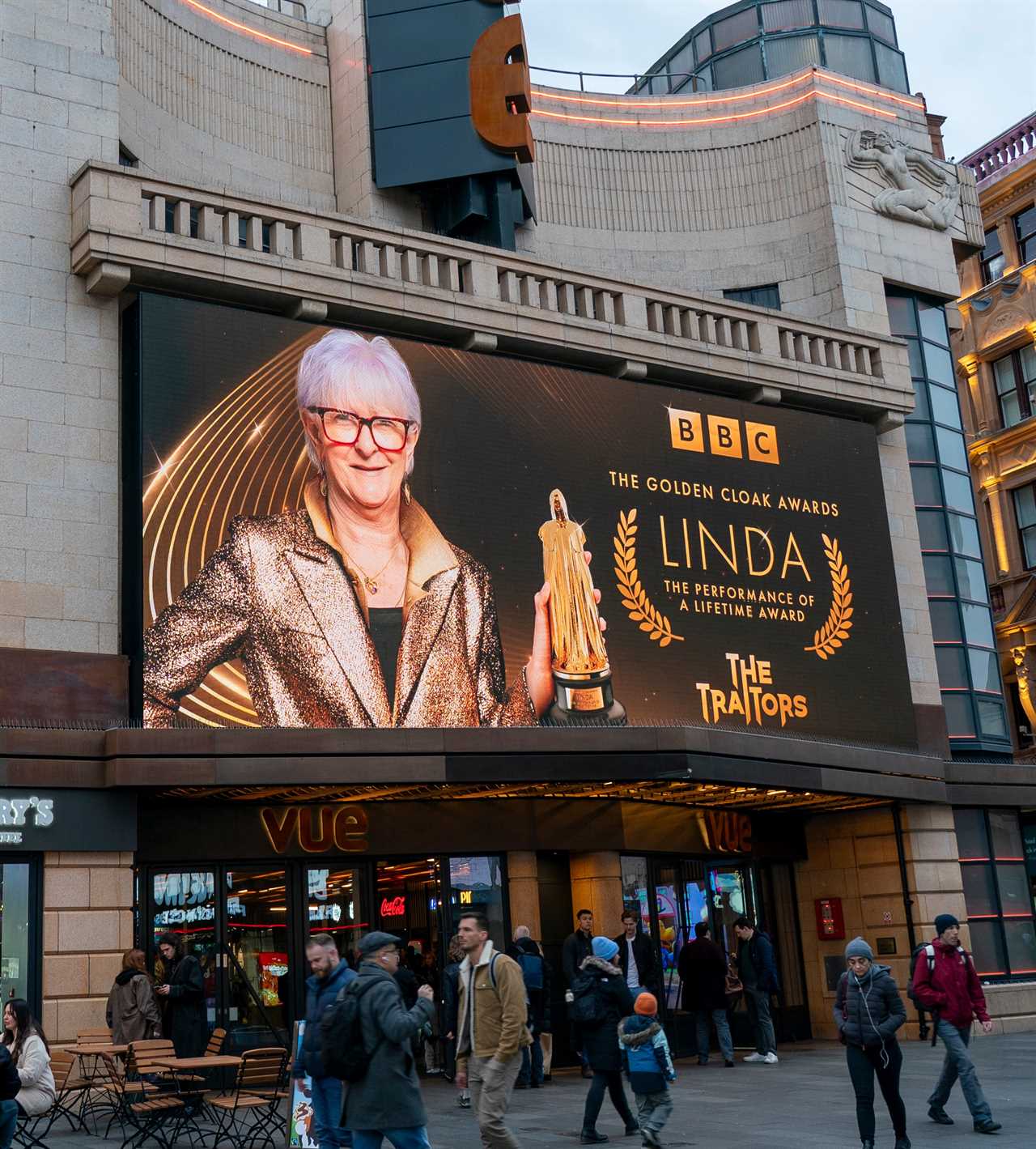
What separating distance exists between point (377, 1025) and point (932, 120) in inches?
1556

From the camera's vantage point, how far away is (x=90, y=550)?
18.3 metres

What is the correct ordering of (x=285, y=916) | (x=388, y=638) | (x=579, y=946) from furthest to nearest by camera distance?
(x=388, y=638) < (x=285, y=916) < (x=579, y=946)

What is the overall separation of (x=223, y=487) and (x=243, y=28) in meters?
10.0

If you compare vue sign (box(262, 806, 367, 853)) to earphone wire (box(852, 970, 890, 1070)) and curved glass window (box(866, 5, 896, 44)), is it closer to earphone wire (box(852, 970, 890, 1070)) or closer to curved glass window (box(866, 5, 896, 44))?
earphone wire (box(852, 970, 890, 1070))

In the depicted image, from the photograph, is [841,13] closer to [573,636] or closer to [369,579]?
[573,636]

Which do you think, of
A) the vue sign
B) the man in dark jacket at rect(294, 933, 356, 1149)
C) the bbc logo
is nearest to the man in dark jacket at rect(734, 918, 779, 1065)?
the vue sign

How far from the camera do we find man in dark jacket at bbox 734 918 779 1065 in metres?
20.3

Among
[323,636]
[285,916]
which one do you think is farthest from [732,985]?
[323,636]

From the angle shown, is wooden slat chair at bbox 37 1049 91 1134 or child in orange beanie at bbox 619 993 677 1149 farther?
wooden slat chair at bbox 37 1049 91 1134

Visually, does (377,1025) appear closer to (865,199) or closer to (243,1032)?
(243,1032)

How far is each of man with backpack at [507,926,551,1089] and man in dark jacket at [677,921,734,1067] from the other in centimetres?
286

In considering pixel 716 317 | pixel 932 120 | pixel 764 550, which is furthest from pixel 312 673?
pixel 932 120

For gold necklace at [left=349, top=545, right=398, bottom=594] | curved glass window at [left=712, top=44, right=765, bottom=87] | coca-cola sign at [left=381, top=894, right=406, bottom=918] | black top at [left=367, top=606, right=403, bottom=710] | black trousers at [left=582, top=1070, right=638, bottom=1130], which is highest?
curved glass window at [left=712, top=44, right=765, bottom=87]

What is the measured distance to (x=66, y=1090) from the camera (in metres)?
14.3
